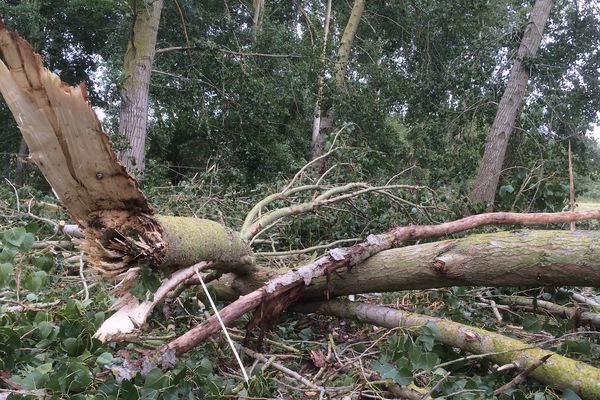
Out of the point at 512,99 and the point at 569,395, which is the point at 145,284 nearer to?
the point at 569,395

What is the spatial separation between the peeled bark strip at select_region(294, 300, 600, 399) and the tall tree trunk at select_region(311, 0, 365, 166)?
6.14 meters

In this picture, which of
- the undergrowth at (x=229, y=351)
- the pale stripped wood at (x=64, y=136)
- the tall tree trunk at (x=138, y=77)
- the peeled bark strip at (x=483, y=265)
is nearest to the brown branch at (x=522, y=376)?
the undergrowth at (x=229, y=351)

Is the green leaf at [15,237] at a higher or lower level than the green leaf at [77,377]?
higher

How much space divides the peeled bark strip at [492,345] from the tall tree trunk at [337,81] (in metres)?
6.14

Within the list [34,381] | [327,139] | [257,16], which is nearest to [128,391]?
[34,381]

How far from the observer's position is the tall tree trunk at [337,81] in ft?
30.7

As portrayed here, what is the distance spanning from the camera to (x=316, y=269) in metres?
2.21

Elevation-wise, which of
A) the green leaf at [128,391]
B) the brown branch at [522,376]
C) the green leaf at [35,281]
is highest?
the green leaf at [35,281]

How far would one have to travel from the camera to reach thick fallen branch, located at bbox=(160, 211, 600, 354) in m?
1.82

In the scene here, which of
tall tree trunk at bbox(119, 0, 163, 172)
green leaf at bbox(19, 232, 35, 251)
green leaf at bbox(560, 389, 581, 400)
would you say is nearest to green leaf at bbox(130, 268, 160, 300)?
green leaf at bbox(19, 232, 35, 251)

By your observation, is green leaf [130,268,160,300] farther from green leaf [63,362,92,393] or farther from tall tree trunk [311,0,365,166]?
tall tree trunk [311,0,365,166]

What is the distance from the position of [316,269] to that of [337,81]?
7614 millimetres

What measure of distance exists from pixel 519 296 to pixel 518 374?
1.16 metres

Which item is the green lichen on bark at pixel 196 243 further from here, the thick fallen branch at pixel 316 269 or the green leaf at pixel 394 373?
the green leaf at pixel 394 373
